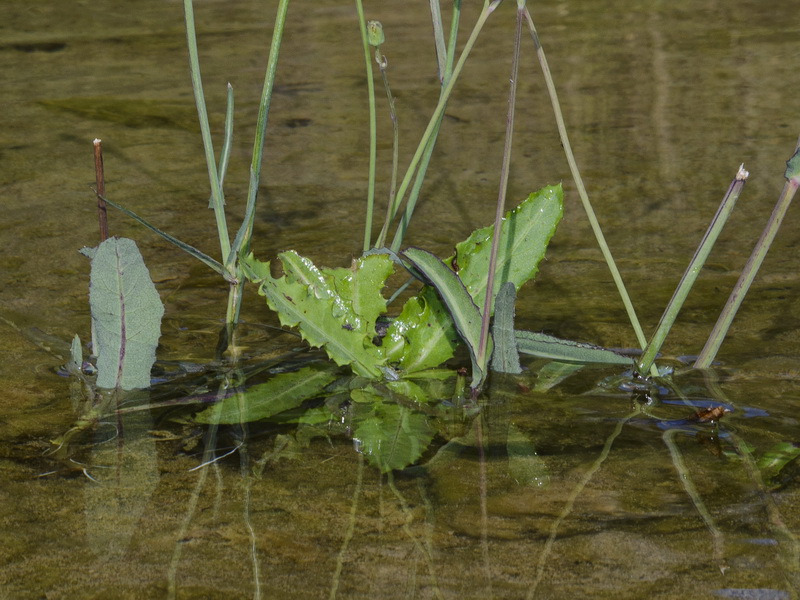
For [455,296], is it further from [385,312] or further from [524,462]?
[524,462]

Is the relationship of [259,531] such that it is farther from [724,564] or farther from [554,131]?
[554,131]

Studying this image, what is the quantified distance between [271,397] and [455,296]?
28cm

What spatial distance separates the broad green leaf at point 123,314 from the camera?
123 centimetres

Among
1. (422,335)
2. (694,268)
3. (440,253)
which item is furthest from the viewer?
(440,253)

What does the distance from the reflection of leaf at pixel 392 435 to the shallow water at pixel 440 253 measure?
0.02 m

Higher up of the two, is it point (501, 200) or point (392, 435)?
point (501, 200)

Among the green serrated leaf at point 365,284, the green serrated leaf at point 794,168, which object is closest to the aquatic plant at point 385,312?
the green serrated leaf at point 365,284

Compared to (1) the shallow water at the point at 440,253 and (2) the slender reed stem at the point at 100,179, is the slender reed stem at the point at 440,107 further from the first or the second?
(2) the slender reed stem at the point at 100,179

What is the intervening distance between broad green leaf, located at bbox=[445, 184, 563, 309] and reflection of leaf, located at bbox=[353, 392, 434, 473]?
0.65 ft

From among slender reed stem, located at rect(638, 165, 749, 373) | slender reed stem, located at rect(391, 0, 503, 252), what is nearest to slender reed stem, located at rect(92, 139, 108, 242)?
slender reed stem, located at rect(391, 0, 503, 252)

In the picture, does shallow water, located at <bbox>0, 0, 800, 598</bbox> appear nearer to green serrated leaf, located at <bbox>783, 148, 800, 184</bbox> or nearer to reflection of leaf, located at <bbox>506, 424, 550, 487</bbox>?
reflection of leaf, located at <bbox>506, 424, 550, 487</bbox>

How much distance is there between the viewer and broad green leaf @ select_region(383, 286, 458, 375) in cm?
133

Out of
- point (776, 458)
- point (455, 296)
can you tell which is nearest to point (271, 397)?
point (455, 296)

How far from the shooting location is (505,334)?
1.30 m
